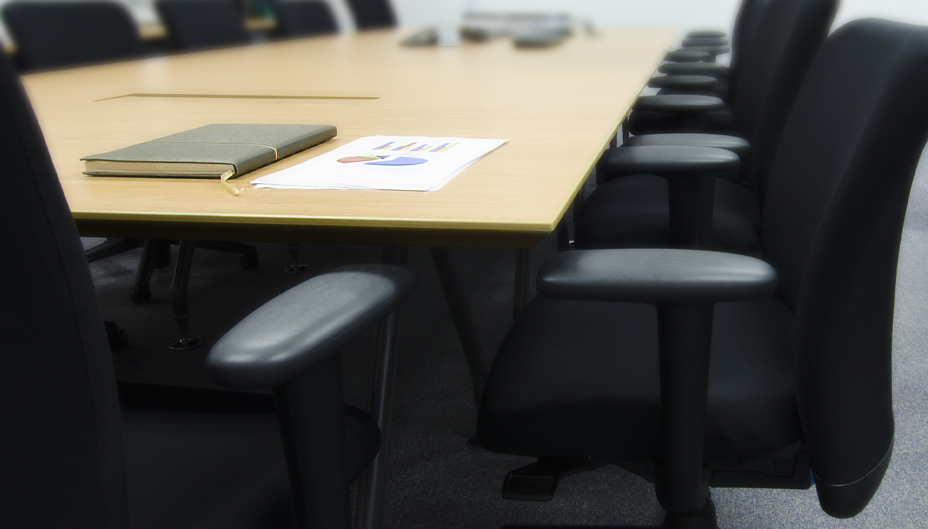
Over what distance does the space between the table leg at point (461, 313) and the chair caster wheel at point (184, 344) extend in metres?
0.92

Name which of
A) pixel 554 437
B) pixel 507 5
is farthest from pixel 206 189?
pixel 507 5

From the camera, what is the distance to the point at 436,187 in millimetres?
784

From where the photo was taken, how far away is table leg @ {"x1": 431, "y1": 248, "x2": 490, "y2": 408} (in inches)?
58.2

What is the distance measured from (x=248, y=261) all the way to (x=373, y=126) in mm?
1634

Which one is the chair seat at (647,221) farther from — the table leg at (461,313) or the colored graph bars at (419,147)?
the colored graph bars at (419,147)

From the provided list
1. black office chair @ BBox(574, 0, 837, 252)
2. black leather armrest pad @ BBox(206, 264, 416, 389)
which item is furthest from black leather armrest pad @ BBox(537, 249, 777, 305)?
black office chair @ BBox(574, 0, 837, 252)

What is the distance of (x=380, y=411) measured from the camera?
1.04 m

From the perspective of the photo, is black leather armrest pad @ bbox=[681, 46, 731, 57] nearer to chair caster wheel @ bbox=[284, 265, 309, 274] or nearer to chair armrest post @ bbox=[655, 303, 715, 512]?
chair caster wheel @ bbox=[284, 265, 309, 274]

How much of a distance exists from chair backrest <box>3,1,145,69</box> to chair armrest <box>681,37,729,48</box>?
2.73 metres

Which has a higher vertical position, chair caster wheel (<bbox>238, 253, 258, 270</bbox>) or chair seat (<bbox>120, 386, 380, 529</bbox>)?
chair seat (<bbox>120, 386, 380, 529</bbox>)

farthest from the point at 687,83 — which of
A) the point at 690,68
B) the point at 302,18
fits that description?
the point at 302,18

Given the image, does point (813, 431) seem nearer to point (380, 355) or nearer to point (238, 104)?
point (380, 355)

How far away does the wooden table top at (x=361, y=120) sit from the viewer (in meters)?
0.71

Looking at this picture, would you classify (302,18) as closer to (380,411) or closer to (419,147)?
(419,147)
